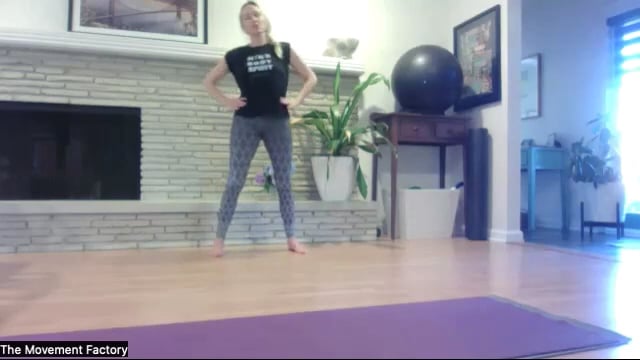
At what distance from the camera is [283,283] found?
180cm

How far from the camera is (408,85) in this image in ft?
11.5

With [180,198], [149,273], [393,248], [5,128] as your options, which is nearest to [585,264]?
[393,248]

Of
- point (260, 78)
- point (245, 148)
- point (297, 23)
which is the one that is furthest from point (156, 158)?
point (297, 23)

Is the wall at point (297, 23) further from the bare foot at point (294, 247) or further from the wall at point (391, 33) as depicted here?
the bare foot at point (294, 247)

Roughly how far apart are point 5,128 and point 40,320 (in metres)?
2.25

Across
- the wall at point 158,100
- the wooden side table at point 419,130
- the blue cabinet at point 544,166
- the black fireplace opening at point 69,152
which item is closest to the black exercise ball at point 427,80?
the wooden side table at point 419,130

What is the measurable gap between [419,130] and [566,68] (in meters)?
2.11

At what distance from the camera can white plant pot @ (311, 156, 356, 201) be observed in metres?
3.32

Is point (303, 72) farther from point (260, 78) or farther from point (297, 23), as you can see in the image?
point (297, 23)

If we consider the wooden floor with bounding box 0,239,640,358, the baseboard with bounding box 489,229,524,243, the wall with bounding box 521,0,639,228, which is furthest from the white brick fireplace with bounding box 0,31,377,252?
the wall with bounding box 521,0,639,228

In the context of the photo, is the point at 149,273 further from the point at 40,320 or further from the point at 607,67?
the point at 607,67

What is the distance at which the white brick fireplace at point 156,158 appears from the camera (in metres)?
2.84

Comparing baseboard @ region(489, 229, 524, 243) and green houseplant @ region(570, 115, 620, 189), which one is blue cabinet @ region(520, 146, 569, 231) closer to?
green houseplant @ region(570, 115, 620, 189)

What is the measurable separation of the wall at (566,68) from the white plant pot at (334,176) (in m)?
2.43
